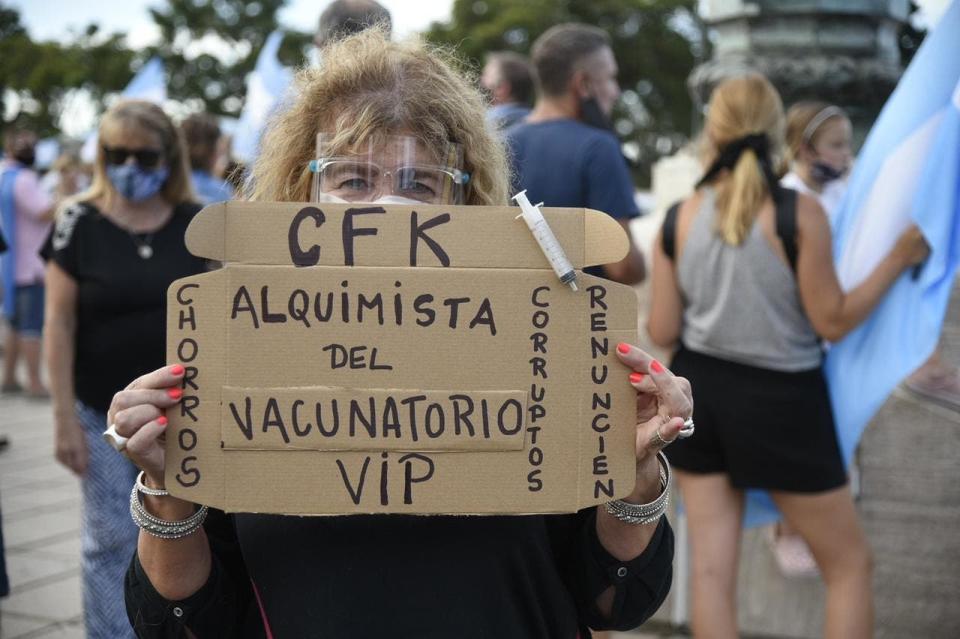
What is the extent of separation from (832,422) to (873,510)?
84 centimetres

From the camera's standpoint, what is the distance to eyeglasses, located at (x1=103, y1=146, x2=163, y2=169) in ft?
11.9

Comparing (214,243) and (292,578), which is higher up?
(214,243)

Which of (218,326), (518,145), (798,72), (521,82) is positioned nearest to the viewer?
(218,326)

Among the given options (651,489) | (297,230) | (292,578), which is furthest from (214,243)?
(651,489)

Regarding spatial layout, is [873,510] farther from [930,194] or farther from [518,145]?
[518,145]

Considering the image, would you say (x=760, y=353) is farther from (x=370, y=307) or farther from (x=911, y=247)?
(x=370, y=307)

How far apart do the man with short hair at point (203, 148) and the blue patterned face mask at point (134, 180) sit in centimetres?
171

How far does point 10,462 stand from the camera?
286 inches

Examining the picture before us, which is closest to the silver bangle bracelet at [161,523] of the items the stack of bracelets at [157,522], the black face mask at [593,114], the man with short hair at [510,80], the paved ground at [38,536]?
the stack of bracelets at [157,522]

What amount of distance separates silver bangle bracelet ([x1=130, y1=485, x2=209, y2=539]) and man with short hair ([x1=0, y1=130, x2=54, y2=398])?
767cm

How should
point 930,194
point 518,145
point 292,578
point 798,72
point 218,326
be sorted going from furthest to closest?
1. point 798,72
2. point 518,145
3. point 930,194
4. point 292,578
5. point 218,326

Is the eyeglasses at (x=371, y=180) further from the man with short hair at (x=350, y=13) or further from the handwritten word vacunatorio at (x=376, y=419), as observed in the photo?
the man with short hair at (x=350, y=13)

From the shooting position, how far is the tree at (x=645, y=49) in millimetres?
42125

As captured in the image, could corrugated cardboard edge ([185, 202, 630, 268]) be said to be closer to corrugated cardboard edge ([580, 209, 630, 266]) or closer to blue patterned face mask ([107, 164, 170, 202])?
corrugated cardboard edge ([580, 209, 630, 266])
